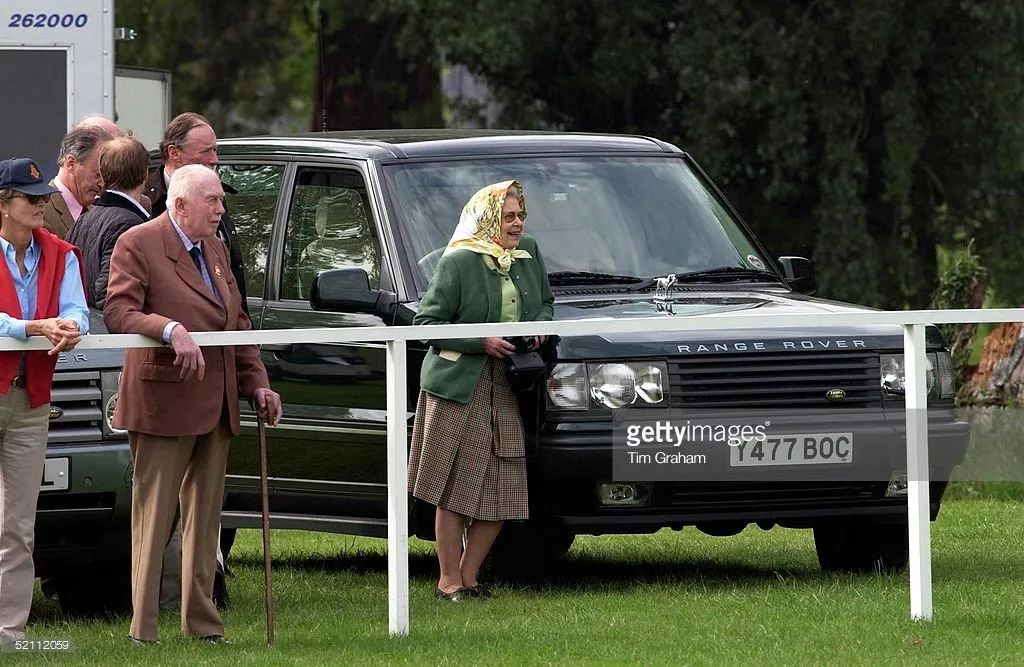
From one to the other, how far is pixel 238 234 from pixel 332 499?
1.54 metres

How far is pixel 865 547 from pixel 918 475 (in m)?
1.99

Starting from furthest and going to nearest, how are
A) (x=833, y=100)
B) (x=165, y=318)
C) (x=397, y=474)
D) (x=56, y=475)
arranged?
(x=833, y=100), (x=56, y=475), (x=397, y=474), (x=165, y=318)

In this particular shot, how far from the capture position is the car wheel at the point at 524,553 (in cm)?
872

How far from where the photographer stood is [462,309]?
27.6ft

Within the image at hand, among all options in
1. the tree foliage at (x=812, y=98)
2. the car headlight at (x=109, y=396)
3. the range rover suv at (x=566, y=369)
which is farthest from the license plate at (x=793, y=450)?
the tree foliage at (x=812, y=98)

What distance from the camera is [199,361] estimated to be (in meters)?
6.84

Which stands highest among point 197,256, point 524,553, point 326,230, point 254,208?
point 254,208

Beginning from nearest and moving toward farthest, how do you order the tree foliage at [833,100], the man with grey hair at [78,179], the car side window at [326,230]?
the man with grey hair at [78,179] → the car side window at [326,230] → the tree foliage at [833,100]

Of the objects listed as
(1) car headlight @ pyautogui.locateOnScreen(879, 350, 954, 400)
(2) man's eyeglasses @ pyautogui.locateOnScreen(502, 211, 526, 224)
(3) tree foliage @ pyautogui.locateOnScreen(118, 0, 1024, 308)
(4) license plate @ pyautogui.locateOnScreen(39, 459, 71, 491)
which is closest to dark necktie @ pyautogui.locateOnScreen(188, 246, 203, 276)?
(4) license plate @ pyautogui.locateOnScreen(39, 459, 71, 491)

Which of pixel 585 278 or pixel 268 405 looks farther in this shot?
pixel 585 278

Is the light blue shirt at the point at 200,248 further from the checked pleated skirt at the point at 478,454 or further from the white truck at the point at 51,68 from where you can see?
the white truck at the point at 51,68

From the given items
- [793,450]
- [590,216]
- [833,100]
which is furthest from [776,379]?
[833,100]

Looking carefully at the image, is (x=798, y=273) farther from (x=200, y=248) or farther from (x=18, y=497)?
(x=18, y=497)

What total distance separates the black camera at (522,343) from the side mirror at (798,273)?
1.90 metres
